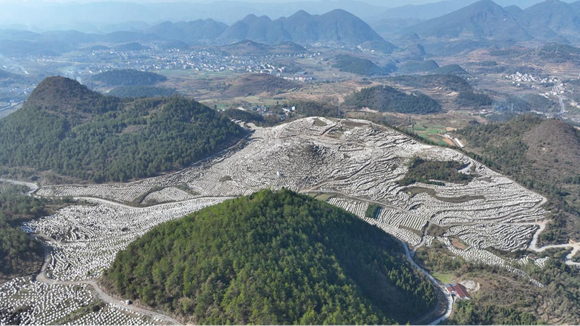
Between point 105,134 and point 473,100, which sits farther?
point 473,100

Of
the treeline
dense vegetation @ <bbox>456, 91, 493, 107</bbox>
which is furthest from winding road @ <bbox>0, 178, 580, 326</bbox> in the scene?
dense vegetation @ <bbox>456, 91, 493, 107</bbox>

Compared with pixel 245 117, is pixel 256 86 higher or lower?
higher

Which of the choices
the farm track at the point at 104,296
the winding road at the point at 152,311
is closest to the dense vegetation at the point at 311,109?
the winding road at the point at 152,311

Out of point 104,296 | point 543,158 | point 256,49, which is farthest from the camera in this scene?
point 256,49

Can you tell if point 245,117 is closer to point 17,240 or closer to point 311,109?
point 311,109

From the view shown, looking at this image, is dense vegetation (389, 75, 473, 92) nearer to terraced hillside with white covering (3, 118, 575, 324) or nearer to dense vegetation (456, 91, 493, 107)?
dense vegetation (456, 91, 493, 107)

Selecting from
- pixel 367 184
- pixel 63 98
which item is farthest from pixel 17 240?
pixel 63 98
